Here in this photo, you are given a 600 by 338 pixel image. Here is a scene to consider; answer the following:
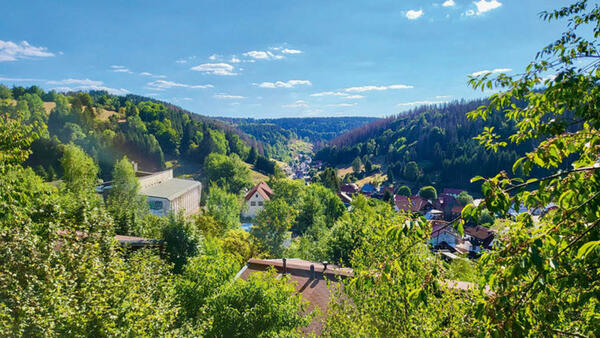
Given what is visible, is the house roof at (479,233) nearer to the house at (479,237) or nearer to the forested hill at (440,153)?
the house at (479,237)

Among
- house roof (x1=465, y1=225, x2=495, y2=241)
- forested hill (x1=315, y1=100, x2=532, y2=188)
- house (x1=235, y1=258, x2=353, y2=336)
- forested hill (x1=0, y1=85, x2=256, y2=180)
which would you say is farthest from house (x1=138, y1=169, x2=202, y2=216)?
forested hill (x1=315, y1=100, x2=532, y2=188)

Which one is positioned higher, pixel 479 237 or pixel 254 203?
pixel 254 203

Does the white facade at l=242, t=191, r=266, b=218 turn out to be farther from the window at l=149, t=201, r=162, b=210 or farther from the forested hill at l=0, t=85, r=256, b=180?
the forested hill at l=0, t=85, r=256, b=180

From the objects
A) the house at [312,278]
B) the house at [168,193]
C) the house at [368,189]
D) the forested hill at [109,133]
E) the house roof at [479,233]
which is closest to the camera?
the house at [312,278]

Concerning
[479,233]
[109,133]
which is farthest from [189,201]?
[479,233]

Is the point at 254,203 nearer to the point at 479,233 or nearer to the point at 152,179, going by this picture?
the point at 152,179

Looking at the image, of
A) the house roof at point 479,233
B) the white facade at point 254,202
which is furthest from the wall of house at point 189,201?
the house roof at point 479,233

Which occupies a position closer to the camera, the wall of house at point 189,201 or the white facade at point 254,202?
the wall of house at point 189,201
